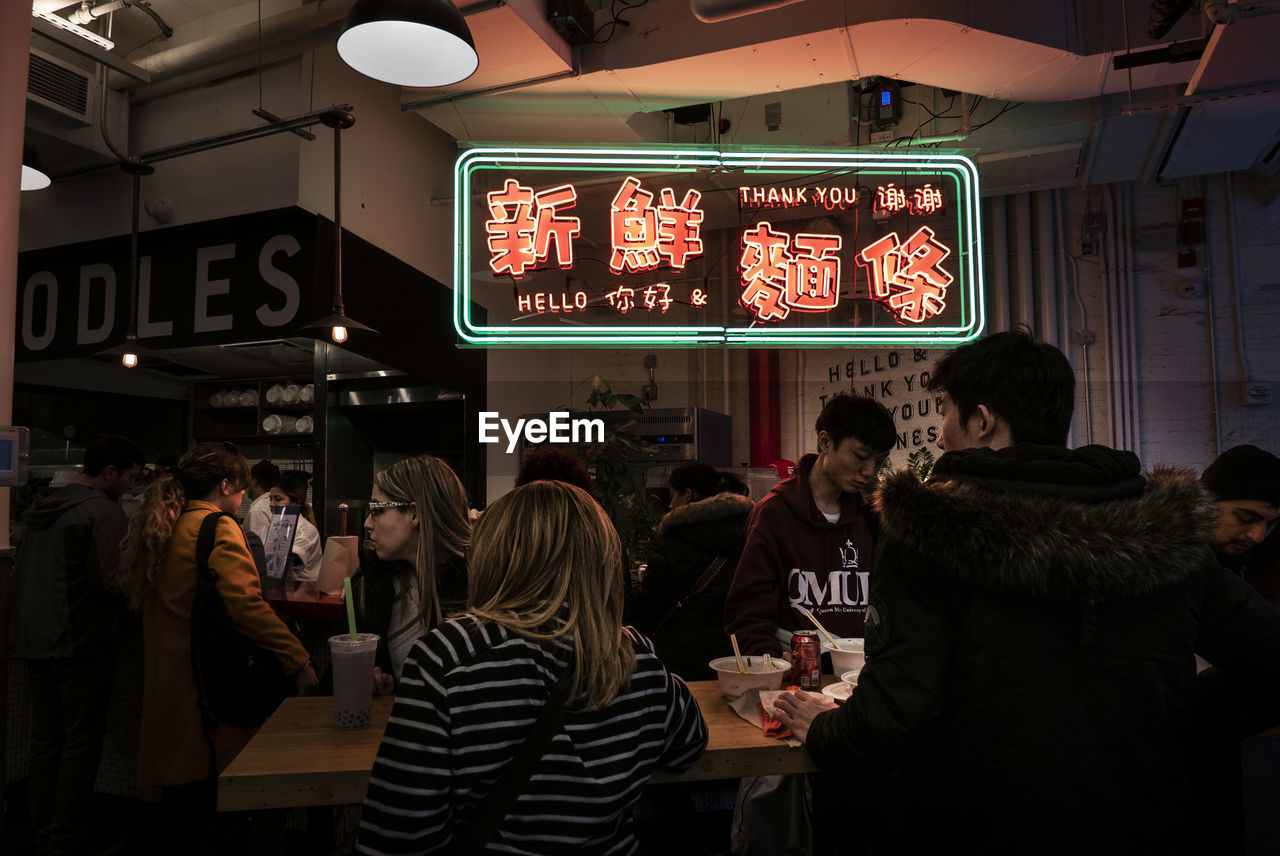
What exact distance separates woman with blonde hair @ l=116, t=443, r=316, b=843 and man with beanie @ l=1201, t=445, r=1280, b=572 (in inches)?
136

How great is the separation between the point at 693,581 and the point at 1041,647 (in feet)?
6.60

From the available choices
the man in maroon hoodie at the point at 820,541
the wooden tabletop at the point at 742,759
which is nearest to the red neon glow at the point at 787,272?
the man in maroon hoodie at the point at 820,541

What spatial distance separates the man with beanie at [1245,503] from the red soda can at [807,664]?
1.70 m

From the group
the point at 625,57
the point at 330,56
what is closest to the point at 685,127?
the point at 625,57

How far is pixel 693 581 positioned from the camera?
3.51 metres

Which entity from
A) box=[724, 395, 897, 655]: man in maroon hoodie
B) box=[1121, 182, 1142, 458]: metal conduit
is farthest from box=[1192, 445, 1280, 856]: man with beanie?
box=[1121, 182, 1142, 458]: metal conduit

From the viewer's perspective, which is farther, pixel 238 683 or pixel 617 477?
pixel 617 477

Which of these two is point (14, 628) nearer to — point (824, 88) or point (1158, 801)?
point (1158, 801)

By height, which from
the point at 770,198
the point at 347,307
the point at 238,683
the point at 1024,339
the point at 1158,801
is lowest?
the point at 238,683

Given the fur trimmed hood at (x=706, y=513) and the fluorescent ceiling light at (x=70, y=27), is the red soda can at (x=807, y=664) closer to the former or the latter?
the fur trimmed hood at (x=706, y=513)

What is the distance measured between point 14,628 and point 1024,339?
4.42 m

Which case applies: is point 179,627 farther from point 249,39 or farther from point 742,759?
point 249,39

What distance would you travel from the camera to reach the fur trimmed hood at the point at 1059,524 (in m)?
1.55

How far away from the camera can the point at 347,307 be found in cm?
614
